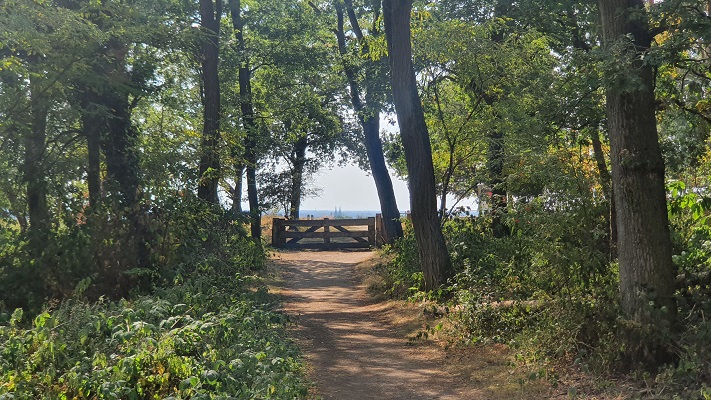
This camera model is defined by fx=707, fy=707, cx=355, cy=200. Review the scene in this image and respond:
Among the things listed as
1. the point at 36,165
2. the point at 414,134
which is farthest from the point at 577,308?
the point at 36,165

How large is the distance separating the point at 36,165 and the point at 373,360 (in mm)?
5828

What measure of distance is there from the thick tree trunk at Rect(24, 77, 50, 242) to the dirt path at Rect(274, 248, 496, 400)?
434 centimetres

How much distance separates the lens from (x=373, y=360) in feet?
32.1

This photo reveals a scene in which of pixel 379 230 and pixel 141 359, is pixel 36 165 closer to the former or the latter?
pixel 141 359

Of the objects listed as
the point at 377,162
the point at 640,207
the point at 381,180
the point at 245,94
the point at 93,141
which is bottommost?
the point at 640,207

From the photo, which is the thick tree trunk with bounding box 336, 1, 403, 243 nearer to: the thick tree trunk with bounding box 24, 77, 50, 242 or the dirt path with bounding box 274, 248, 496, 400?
the dirt path with bounding box 274, 248, 496, 400

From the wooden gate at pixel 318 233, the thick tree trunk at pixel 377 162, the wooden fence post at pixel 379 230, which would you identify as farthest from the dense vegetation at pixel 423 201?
the wooden gate at pixel 318 233

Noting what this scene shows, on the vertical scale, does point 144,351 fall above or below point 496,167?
below

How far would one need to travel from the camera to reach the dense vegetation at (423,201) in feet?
22.0

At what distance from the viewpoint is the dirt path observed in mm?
8086

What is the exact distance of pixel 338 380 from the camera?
855cm

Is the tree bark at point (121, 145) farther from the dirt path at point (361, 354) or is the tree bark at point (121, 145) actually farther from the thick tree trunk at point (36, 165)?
the dirt path at point (361, 354)

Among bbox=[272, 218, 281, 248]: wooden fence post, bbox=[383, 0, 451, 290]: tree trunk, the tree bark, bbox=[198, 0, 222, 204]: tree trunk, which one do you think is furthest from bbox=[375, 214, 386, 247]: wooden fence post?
the tree bark

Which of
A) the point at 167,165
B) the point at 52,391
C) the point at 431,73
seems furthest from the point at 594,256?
the point at 167,165
